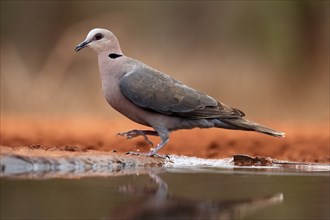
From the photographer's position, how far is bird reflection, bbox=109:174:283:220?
4922 mm

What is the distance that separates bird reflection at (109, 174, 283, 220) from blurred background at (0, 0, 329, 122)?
9148 millimetres

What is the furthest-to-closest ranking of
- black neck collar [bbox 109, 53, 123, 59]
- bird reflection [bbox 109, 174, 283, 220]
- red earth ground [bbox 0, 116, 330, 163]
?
red earth ground [bbox 0, 116, 330, 163] < black neck collar [bbox 109, 53, 123, 59] < bird reflection [bbox 109, 174, 283, 220]

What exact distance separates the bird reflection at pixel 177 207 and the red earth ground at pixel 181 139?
4.87 meters

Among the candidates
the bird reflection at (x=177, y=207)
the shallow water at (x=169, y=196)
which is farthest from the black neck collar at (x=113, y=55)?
the bird reflection at (x=177, y=207)

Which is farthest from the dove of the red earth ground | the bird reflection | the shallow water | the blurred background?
the blurred background

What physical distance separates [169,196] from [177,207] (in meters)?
0.44

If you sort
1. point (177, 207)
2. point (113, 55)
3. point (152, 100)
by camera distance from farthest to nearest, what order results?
point (113, 55) < point (152, 100) < point (177, 207)

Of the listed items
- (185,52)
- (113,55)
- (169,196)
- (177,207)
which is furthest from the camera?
(185,52)

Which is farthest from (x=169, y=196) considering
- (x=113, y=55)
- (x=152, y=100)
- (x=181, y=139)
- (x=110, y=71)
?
(x=181, y=139)

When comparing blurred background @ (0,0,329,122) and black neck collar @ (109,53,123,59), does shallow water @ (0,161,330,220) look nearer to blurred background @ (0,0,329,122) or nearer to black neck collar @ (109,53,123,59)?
black neck collar @ (109,53,123,59)

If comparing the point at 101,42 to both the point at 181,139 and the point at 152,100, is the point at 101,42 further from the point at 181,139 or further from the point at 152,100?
the point at 181,139

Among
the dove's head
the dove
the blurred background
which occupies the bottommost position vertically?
the dove

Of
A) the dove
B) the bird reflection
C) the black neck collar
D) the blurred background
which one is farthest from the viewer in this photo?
the blurred background

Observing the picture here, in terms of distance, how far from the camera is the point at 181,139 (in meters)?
13.2
